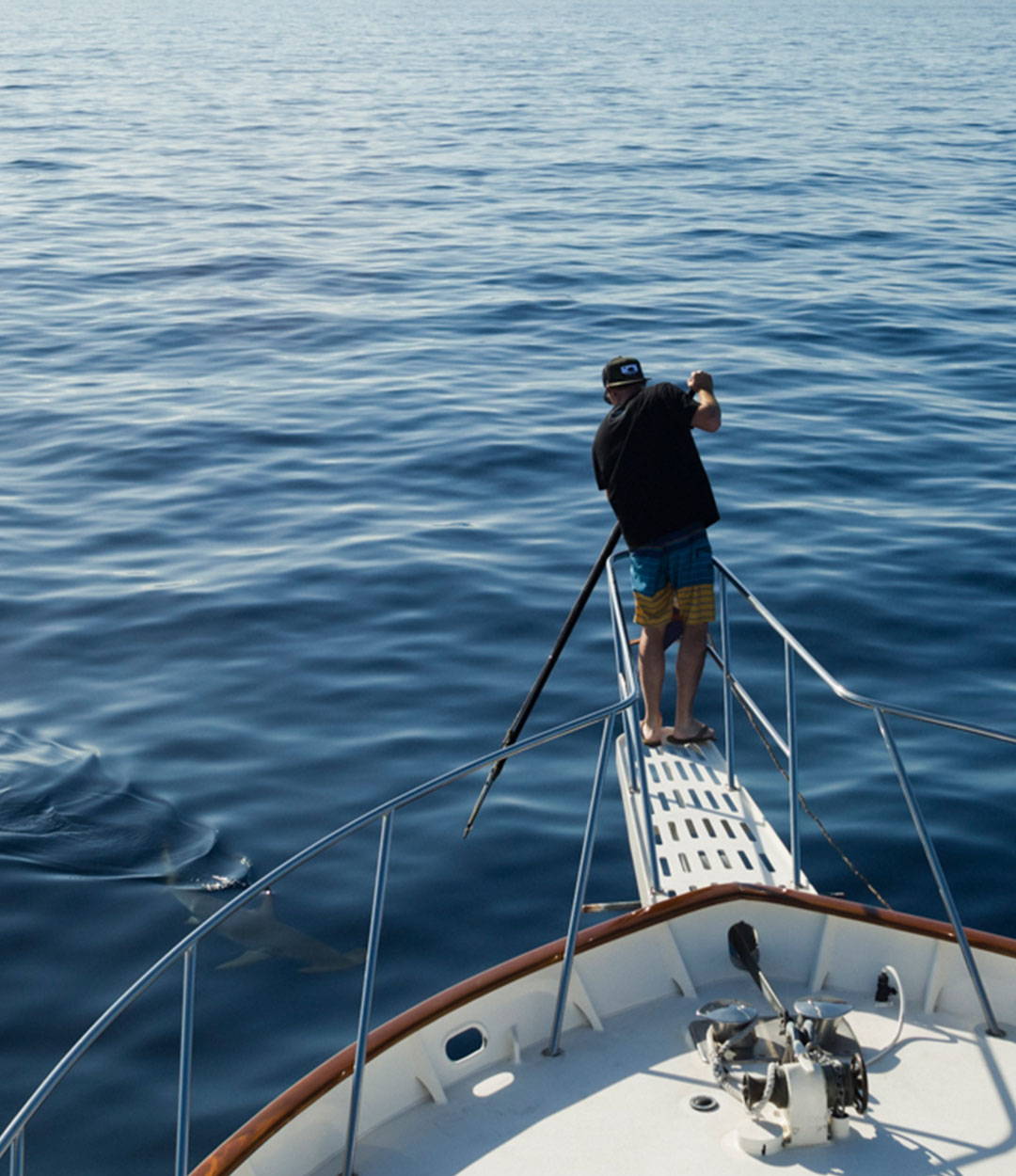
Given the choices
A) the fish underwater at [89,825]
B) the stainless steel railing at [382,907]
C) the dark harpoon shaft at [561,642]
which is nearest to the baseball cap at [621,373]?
the dark harpoon shaft at [561,642]

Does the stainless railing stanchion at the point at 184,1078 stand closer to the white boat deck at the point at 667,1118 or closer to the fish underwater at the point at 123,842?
the white boat deck at the point at 667,1118

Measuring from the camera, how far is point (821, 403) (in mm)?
17438

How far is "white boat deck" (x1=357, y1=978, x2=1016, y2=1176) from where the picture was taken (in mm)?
4637

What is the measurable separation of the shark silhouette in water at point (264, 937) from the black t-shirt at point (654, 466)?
8.96ft

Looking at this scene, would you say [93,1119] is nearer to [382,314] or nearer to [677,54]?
[382,314]

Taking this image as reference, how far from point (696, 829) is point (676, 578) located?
1492 millimetres

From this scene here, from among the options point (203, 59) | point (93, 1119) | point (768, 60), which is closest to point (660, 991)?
point (93, 1119)

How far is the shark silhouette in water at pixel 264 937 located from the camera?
762cm

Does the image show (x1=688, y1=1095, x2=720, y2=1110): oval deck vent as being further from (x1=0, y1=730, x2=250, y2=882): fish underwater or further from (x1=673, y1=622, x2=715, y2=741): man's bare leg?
(x1=0, y1=730, x2=250, y2=882): fish underwater

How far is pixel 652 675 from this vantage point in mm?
8109

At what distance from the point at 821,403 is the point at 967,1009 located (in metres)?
12.8

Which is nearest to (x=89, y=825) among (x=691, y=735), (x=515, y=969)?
(x=691, y=735)

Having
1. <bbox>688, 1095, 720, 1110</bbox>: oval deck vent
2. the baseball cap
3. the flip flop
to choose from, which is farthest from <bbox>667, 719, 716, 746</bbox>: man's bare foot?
<bbox>688, 1095, 720, 1110</bbox>: oval deck vent

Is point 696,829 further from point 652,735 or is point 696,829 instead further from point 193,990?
point 193,990
